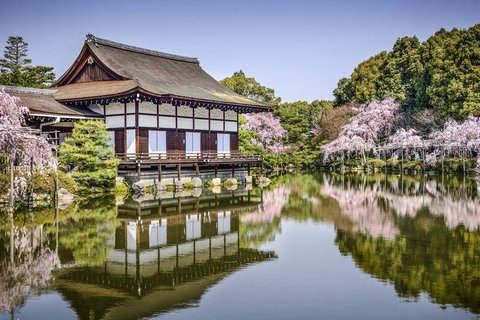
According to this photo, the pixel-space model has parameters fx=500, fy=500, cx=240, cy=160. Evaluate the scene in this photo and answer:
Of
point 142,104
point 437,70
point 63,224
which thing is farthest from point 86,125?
point 437,70

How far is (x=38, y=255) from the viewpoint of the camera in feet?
39.9

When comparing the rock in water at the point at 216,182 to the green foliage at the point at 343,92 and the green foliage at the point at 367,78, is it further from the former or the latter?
the green foliage at the point at 343,92

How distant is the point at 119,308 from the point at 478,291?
6.41 m

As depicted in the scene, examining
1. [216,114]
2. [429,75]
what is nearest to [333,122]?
[429,75]

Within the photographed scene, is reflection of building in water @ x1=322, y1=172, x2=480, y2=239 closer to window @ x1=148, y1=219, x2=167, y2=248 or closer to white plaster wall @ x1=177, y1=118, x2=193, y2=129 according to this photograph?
window @ x1=148, y1=219, x2=167, y2=248

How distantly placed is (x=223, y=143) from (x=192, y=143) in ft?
11.2

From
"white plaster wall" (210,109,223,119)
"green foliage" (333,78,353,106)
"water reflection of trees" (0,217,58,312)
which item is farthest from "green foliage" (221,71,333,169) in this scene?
"water reflection of trees" (0,217,58,312)

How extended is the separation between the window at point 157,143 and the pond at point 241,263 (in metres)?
9.30

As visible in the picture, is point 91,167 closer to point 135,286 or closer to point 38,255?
point 38,255

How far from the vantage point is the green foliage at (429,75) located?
149 ft

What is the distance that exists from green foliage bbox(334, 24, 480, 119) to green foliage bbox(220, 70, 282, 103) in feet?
36.0

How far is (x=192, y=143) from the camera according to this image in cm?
3300

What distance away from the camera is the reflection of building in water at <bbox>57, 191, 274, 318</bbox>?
29.2ft

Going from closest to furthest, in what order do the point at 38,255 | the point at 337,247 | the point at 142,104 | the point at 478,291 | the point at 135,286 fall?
the point at 478,291 < the point at 135,286 < the point at 38,255 < the point at 337,247 < the point at 142,104
